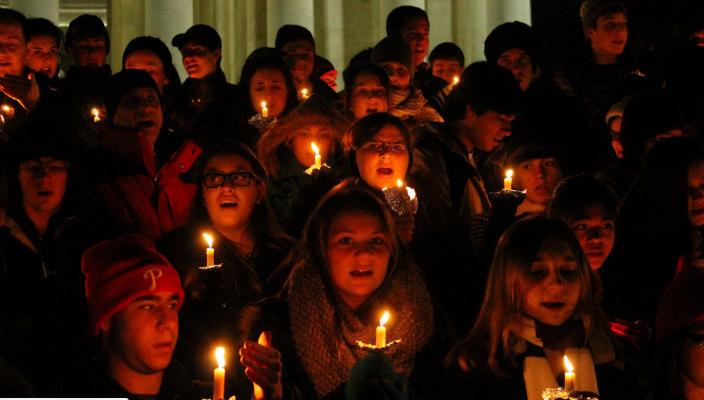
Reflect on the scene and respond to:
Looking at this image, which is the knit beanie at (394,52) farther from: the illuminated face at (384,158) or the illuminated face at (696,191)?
the illuminated face at (696,191)

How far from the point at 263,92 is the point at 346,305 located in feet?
15.0

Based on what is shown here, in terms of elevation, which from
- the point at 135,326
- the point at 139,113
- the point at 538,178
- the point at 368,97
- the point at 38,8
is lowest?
the point at 135,326

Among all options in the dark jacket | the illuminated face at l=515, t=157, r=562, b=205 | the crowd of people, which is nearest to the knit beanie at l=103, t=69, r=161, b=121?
the crowd of people

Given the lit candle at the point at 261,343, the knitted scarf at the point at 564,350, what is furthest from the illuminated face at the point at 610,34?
the lit candle at the point at 261,343

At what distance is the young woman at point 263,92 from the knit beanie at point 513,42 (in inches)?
109

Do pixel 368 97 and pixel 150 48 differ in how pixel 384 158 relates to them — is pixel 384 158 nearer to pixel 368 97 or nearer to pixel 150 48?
pixel 368 97

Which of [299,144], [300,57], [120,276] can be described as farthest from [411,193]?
[300,57]

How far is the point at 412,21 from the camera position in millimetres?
15258

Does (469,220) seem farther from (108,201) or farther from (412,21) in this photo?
(412,21)

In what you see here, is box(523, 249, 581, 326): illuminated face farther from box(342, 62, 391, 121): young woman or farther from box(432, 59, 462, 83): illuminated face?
box(432, 59, 462, 83): illuminated face

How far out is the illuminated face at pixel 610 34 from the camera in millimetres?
13547

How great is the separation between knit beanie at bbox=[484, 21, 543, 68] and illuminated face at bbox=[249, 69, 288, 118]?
2883 millimetres

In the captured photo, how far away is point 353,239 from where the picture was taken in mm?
7977

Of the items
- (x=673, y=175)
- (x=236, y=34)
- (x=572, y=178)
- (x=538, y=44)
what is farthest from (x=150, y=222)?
(x=236, y=34)
